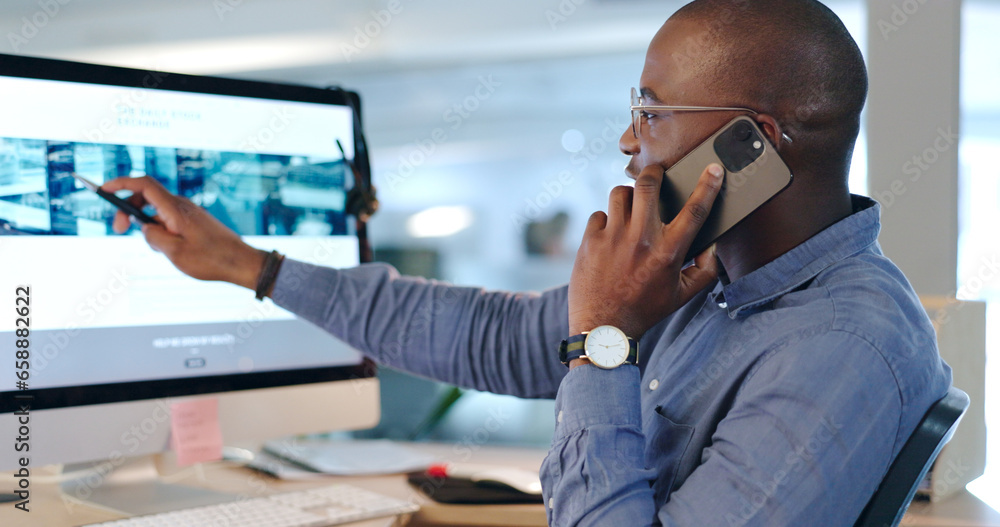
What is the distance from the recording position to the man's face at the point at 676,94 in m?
0.85

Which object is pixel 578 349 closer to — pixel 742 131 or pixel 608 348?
pixel 608 348

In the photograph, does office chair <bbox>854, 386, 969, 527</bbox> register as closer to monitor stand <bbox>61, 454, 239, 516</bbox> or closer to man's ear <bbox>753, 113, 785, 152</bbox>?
man's ear <bbox>753, 113, 785, 152</bbox>

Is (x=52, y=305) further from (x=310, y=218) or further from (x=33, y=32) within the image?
(x=33, y=32)

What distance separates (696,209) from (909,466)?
1.07 feet

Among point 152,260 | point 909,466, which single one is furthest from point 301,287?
point 909,466

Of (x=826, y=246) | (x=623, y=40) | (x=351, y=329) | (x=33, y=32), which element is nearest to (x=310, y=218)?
(x=351, y=329)

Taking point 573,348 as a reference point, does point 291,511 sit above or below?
below

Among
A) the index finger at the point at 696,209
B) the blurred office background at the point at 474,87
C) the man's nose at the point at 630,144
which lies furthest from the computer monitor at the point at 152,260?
the blurred office background at the point at 474,87

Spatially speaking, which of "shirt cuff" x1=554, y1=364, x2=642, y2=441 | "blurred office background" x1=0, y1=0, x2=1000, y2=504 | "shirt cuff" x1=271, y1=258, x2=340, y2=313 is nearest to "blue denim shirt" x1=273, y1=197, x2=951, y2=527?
"shirt cuff" x1=554, y1=364, x2=642, y2=441

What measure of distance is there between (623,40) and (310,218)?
3.84 m

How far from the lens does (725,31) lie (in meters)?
0.84

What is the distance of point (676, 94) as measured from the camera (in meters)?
0.87

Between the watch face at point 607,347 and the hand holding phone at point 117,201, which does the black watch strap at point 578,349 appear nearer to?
the watch face at point 607,347

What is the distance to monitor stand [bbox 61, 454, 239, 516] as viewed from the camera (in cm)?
111
